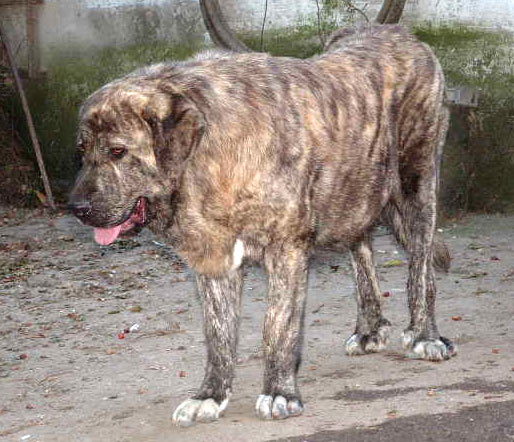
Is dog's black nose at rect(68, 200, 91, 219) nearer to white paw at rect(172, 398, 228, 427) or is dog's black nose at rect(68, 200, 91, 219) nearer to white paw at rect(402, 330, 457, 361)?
white paw at rect(172, 398, 228, 427)

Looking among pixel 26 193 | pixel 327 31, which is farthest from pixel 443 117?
pixel 26 193

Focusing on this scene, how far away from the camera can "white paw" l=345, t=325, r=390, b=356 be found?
6.08 metres

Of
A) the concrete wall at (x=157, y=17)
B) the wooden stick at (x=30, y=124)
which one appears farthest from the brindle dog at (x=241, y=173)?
the wooden stick at (x=30, y=124)

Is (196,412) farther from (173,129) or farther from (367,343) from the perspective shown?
(367,343)

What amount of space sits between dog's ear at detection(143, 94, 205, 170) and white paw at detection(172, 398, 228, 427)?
45.0 inches

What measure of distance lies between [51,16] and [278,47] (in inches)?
102

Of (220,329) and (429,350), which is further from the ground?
(220,329)

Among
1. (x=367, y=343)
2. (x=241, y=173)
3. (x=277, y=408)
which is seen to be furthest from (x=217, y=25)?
(x=277, y=408)

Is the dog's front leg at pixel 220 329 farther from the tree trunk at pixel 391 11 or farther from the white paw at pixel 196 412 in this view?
the tree trunk at pixel 391 11

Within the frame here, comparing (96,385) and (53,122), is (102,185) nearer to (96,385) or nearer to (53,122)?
(96,385)

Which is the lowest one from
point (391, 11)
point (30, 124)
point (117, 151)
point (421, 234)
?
point (30, 124)

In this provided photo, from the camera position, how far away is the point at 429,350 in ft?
19.0

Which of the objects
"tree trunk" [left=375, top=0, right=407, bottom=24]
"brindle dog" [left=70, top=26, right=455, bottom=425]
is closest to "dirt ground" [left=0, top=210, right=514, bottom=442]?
"brindle dog" [left=70, top=26, right=455, bottom=425]

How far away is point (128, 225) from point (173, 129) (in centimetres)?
49
